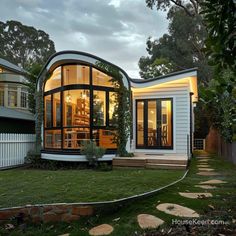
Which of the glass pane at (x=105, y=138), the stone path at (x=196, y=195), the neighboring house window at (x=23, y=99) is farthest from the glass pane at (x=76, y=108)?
the neighboring house window at (x=23, y=99)

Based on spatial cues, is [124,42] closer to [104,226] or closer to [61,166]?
[61,166]

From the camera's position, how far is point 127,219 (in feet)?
12.6

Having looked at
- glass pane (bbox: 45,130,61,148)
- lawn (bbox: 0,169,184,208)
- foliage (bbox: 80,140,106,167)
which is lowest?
lawn (bbox: 0,169,184,208)

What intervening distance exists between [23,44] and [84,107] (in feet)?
112

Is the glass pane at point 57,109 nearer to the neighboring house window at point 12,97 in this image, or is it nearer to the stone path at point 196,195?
the stone path at point 196,195

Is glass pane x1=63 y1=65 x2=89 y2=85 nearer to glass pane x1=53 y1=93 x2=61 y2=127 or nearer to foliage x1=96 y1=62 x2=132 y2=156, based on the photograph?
foliage x1=96 y1=62 x2=132 y2=156

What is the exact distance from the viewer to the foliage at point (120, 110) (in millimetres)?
9594

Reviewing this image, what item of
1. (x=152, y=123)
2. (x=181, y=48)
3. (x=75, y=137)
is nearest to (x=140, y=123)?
(x=152, y=123)

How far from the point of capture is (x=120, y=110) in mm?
9680

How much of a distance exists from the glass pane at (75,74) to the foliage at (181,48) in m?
16.1

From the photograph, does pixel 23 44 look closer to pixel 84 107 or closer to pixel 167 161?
pixel 84 107

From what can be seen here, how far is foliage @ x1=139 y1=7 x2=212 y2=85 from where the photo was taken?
24.2 m

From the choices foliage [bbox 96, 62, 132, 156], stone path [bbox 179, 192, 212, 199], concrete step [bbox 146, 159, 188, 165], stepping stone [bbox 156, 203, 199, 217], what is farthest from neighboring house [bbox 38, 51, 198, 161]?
stepping stone [bbox 156, 203, 199, 217]

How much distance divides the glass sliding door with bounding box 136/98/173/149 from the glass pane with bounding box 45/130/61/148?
128 inches
